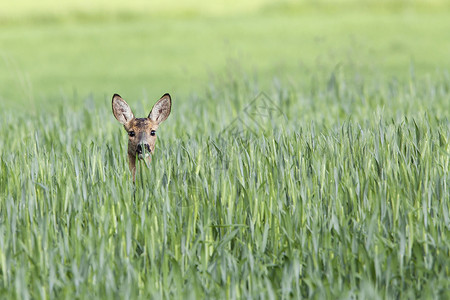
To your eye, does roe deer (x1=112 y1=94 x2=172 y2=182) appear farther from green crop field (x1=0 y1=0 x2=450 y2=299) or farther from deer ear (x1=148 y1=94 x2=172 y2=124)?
green crop field (x1=0 y1=0 x2=450 y2=299)

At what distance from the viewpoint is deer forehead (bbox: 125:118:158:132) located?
395 centimetres

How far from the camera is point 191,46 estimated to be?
14078mm

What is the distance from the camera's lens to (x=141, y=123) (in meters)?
3.96

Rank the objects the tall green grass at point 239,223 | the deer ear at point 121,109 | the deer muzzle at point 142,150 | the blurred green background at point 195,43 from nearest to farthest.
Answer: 1. the tall green grass at point 239,223
2. the deer muzzle at point 142,150
3. the deer ear at point 121,109
4. the blurred green background at point 195,43

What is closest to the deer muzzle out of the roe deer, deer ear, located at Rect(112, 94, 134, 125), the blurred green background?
the roe deer

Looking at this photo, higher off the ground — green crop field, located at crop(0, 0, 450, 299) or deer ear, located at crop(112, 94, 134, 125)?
deer ear, located at crop(112, 94, 134, 125)

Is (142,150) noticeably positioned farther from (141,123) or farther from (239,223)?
(239,223)

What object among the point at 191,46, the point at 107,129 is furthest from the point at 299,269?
the point at 191,46

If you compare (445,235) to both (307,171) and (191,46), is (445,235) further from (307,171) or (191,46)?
(191,46)

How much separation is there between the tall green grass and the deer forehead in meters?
0.21

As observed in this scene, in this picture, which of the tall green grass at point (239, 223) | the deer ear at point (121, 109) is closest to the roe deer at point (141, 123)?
the deer ear at point (121, 109)

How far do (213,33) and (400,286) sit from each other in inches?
492

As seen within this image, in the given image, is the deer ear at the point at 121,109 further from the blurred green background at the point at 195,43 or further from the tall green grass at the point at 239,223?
the blurred green background at the point at 195,43

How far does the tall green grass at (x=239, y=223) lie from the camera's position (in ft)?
9.38
